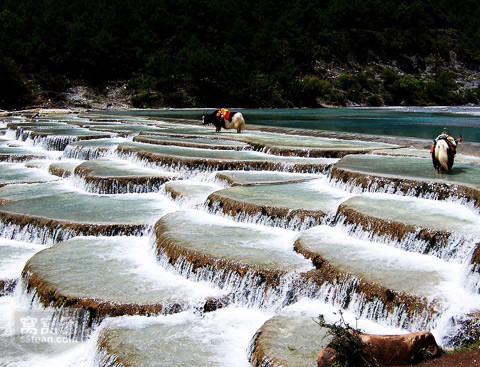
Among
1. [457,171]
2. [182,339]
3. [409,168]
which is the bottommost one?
[182,339]

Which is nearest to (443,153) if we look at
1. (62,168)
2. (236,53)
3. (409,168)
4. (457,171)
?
(457,171)

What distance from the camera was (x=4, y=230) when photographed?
1034 centimetres

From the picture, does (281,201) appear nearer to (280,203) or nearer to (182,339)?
(280,203)

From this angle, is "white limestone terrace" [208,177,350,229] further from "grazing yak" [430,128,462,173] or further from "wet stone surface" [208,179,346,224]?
"grazing yak" [430,128,462,173]

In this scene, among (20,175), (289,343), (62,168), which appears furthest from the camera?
(62,168)

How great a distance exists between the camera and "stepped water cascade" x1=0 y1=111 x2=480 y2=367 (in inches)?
231

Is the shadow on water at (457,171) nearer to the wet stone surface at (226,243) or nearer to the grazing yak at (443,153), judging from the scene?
the grazing yak at (443,153)

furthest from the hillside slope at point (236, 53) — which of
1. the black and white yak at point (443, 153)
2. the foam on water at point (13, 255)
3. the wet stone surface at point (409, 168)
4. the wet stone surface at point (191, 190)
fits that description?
the black and white yak at point (443, 153)

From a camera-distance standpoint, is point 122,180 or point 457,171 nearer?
point 457,171

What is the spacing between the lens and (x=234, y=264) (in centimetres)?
726

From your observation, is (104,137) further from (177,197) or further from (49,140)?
(177,197)

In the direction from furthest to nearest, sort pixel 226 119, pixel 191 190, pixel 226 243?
1. pixel 226 119
2. pixel 191 190
3. pixel 226 243

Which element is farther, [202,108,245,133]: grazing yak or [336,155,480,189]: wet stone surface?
[202,108,245,133]: grazing yak

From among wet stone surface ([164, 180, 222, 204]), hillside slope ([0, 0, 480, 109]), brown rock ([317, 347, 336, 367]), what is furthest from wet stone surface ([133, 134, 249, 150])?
hillside slope ([0, 0, 480, 109])
